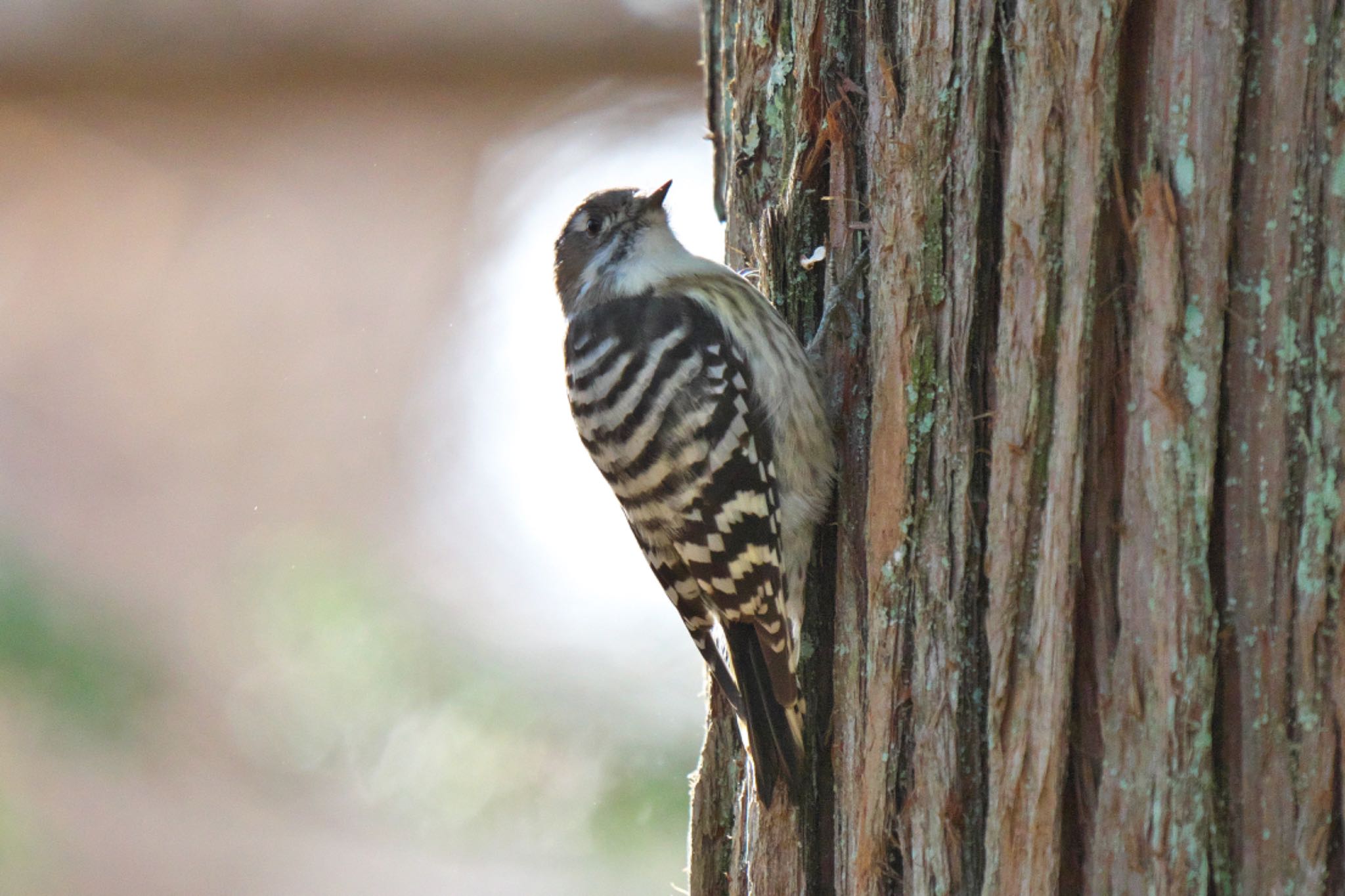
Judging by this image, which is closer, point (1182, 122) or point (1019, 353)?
point (1182, 122)

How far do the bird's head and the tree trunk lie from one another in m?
1.40

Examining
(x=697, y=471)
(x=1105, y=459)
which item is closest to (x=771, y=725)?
(x=697, y=471)

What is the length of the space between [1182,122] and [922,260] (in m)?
0.55

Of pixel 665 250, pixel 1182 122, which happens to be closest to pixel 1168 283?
pixel 1182 122

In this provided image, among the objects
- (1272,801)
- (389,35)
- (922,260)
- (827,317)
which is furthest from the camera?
(389,35)

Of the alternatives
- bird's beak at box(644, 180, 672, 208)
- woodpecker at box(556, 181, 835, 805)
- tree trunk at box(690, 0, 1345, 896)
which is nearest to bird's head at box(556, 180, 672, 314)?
bird's beak at box(644, 180, 672, 208)

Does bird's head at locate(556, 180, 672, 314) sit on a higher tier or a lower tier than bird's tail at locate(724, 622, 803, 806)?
higher

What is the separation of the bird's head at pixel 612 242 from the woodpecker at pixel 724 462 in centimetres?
24

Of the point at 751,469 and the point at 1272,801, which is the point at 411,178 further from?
the point at 1272,801

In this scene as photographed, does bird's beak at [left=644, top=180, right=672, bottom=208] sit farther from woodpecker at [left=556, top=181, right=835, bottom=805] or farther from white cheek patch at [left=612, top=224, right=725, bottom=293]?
woodpecker at [left=556, top=181, right=835, bottom=805]

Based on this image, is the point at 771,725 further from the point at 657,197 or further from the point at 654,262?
the point at 657,197

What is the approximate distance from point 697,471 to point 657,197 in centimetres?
111

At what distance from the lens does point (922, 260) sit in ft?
7.81

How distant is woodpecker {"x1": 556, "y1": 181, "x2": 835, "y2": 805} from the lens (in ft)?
9.71
